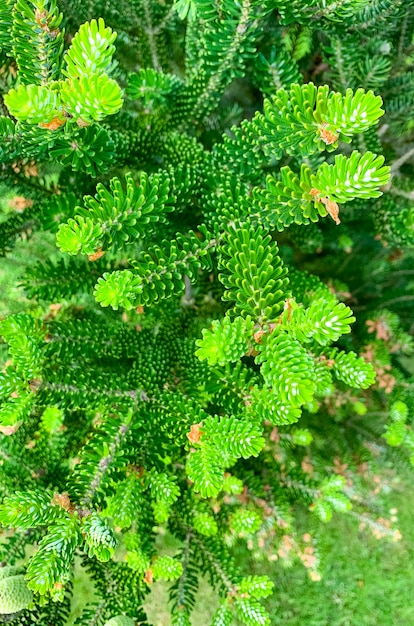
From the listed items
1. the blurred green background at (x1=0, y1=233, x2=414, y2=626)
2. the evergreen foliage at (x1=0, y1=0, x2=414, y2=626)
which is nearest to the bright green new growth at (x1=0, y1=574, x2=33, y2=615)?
the evergreen foliage at (x1=0, y1=0, x2=414, y2=626)

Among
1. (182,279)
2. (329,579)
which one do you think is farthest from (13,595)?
(329,579)

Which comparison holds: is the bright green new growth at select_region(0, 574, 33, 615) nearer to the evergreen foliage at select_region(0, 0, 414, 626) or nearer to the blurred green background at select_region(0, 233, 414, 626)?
the evergreen foliage at select_region(0, 0, 414, 626)

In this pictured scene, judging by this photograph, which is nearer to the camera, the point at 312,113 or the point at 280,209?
the point at 312,113

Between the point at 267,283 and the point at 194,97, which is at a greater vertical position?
the point at 194,97

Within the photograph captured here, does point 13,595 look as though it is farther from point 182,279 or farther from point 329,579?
point 329,579

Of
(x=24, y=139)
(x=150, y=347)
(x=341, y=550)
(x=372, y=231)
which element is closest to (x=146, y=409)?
(x=150, y=347)

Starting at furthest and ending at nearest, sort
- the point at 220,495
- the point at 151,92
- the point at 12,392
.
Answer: the point at 220,495 → the point at 151,92 → the point at 12,392

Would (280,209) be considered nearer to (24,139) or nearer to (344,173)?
(344,173)

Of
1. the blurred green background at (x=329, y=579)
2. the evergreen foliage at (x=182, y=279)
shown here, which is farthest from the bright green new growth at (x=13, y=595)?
the blurred green background at (x=329, y=579)
